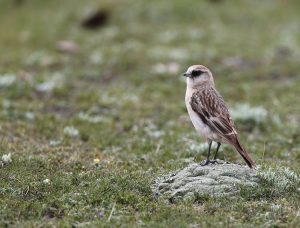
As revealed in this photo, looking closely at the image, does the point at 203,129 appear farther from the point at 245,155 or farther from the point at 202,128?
the point at 245,155

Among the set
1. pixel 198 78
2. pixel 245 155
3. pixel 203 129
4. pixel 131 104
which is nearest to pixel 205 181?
pixel 245 155

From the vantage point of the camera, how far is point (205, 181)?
10539 mm

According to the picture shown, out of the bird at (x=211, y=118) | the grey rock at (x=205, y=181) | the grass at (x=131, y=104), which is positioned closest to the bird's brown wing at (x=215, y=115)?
the bird at (x=211, y=118)

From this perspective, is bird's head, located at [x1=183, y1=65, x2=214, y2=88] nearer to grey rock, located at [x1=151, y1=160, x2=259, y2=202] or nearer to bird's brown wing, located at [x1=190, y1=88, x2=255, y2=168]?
bird's brown wing, located at [x1=190, y1=88, x2=255, y2=168]

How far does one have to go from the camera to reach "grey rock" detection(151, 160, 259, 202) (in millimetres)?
10281

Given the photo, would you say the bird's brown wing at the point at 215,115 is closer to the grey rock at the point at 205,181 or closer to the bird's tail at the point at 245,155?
the bird's tail at the point at 245,155

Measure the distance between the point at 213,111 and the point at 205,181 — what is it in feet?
4.94

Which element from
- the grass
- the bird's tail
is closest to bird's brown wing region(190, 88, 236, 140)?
the bird's tail

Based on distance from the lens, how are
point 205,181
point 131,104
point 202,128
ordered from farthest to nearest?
1. point 131,104
2. point 202,128
3. point 205,181

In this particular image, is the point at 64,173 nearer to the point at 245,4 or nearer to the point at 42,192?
the point at 42,192

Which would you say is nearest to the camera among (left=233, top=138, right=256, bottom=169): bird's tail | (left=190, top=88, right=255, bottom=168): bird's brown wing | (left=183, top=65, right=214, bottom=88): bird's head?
(left=233, top=138, right=256, bottom=169): bird's tail

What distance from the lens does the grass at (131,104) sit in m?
9.79

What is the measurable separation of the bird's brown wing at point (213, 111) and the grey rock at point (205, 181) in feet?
2.01

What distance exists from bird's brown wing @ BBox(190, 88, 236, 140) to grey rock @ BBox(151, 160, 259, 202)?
0.61 meters
